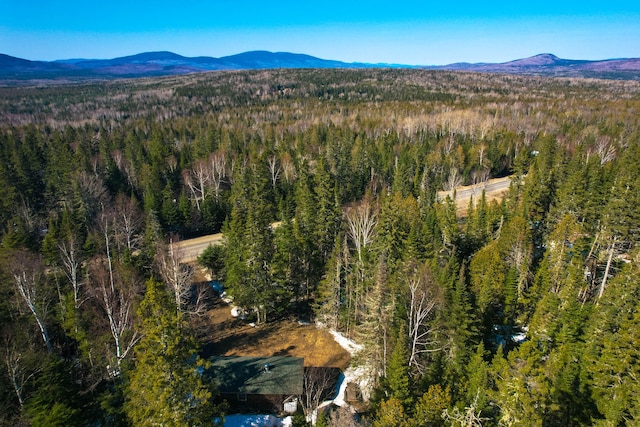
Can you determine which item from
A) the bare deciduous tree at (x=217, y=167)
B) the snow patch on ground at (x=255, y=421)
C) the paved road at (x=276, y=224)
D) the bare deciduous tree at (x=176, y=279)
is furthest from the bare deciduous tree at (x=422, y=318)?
the bare deciduous tree at (x=217, y=167)

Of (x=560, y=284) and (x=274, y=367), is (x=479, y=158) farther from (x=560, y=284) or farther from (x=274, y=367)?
(x=274, y=367)

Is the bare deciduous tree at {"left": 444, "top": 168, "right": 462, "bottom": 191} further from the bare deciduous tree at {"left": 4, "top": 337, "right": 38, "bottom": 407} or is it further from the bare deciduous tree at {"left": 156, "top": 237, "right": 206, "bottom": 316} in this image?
the bare deciduous tree at {"left": 4, "top": 337, "right": 38, "bottom": 407}

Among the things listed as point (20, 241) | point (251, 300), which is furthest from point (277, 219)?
point (20, 241)

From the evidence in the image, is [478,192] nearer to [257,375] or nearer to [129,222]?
[129,222]

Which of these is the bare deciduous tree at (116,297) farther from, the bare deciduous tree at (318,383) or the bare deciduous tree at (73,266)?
the bare deciduous tree at (318,383)

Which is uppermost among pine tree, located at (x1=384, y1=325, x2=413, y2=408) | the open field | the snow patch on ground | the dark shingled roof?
pine tree, located at (x1=384, y1=325, x2=413, y2=408)

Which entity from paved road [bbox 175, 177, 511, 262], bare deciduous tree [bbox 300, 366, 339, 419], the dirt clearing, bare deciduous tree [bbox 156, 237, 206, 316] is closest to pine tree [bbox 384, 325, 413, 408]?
bare deciduous tree [bbox 300, 366, 339, 419]
